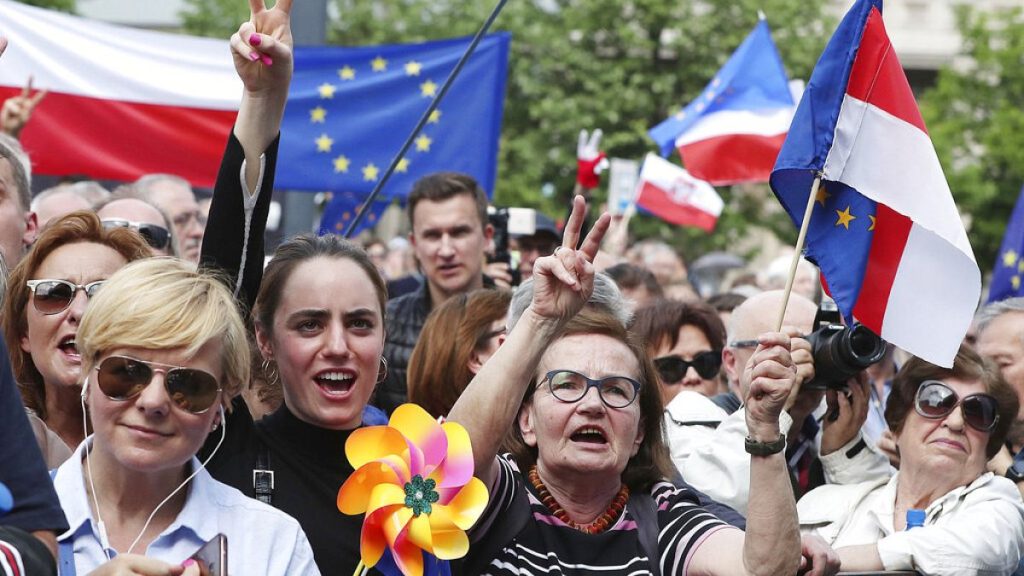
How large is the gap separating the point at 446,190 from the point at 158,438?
3782mm

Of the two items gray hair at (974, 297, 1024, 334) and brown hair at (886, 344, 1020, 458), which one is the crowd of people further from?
gray hair at (974, 297, 1024, 334)

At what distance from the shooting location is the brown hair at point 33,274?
405 centimetres

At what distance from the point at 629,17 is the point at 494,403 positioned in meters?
33.6

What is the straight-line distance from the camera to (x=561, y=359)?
152 inches

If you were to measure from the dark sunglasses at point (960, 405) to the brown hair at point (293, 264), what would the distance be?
1.78 metres

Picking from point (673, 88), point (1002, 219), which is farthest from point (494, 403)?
point (1002, 219)

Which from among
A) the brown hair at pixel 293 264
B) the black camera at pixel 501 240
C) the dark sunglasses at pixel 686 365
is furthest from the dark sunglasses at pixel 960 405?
the black camera at pixel 501 240

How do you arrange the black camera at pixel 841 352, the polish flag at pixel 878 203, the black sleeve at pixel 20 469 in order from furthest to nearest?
the black camera at pixel 841 352, the polish flag at pixel 878 203, the black sleeve at pixel 20 469

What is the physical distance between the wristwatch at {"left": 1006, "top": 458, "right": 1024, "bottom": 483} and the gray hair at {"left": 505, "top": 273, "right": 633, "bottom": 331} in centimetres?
151

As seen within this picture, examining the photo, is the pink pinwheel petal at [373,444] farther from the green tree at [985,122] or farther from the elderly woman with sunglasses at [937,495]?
the green tree at [985,122]

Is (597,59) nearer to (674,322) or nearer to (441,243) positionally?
(441,243)

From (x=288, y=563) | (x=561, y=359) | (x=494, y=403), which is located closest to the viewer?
(x=288, y=563)

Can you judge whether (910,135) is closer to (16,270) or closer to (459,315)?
(459,315)

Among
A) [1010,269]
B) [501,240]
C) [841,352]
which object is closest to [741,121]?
[1010,269]
